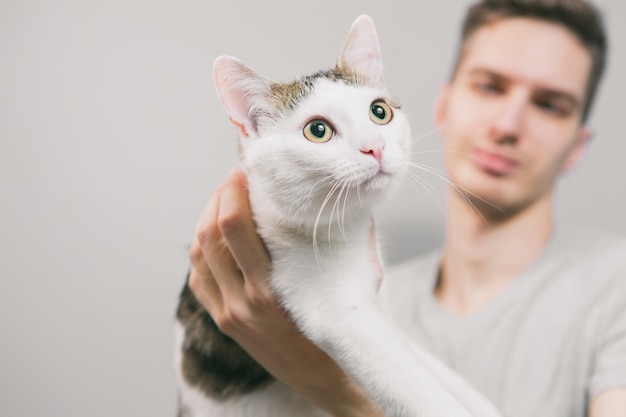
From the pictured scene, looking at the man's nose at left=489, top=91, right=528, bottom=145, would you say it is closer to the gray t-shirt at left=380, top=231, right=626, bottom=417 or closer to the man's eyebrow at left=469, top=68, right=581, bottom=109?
the man's eyebrow at left=469, top=68, right=581, bottom=109

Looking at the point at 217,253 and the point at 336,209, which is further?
the point at 217,253

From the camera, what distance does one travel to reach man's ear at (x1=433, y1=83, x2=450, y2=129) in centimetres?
119

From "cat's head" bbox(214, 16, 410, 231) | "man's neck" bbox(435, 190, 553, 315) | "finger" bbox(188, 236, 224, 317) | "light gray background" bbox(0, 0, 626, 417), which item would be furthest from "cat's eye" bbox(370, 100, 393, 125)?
"man's neck" bbox(435, 190, 553, 315)

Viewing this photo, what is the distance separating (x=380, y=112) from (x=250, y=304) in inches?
14.7

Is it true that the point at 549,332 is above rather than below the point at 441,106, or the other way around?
below

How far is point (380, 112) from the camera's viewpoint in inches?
26.4

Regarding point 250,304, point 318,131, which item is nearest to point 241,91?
point 318,131

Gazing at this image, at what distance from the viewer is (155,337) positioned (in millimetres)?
951

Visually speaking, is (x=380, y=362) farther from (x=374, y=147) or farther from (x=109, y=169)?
(x=109, y=169)

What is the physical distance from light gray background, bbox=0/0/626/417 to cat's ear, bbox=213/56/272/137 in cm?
17

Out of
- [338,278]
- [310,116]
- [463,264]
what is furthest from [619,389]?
[310,116]

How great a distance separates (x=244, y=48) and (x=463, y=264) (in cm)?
90

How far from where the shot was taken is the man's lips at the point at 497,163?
1155 millimetres

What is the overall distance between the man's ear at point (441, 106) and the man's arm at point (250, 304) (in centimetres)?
62
